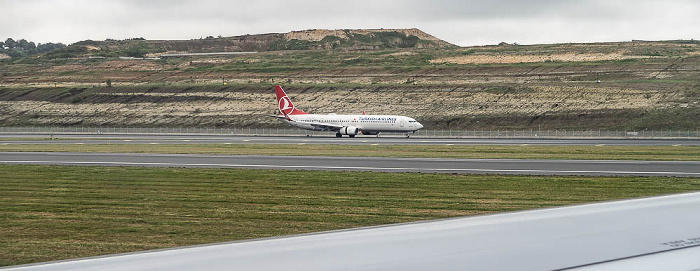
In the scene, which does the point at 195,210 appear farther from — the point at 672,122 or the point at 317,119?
the point at 672,122

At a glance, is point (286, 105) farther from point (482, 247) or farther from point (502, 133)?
point (482, 247)

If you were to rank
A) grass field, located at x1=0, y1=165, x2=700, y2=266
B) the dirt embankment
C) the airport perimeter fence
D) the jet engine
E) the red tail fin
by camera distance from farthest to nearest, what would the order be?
the dirt embankment, the red tail fin, the jet engine, the airport perimeter fence, grass field, located at x1=0, y1=165, x2=700, y2=266

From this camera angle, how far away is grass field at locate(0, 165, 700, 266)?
20.2 m

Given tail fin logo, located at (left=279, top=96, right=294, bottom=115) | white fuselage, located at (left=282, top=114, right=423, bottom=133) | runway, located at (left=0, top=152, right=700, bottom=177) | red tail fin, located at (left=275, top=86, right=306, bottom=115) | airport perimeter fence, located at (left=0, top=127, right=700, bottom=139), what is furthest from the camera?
tail fin logo, located at (left=279, top=96, right=294, bottom=115)

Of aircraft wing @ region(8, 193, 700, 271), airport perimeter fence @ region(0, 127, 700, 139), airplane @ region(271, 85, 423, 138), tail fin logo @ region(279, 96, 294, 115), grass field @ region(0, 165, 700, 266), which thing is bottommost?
airport perimeter fence @ region(0, 127, 700, 139)

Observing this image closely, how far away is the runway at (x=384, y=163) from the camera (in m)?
37.9

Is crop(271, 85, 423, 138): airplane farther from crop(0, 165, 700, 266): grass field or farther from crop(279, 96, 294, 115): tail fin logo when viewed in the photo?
crop(0, 165, 700, 266): grass field

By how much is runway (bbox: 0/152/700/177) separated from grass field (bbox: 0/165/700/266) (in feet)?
9.66

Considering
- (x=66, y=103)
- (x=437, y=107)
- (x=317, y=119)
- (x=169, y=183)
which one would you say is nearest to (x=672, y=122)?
(x=437, y=107)

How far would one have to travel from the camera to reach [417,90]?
132m

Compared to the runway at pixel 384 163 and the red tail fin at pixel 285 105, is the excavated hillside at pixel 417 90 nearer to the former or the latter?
the red tail fin at pixel 285 105

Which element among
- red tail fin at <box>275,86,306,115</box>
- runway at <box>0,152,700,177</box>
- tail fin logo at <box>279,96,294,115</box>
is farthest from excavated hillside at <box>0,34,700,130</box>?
runway at <box>0,152,700,177</box>

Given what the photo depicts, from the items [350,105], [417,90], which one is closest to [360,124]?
[350,105]

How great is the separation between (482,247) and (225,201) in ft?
74.4
